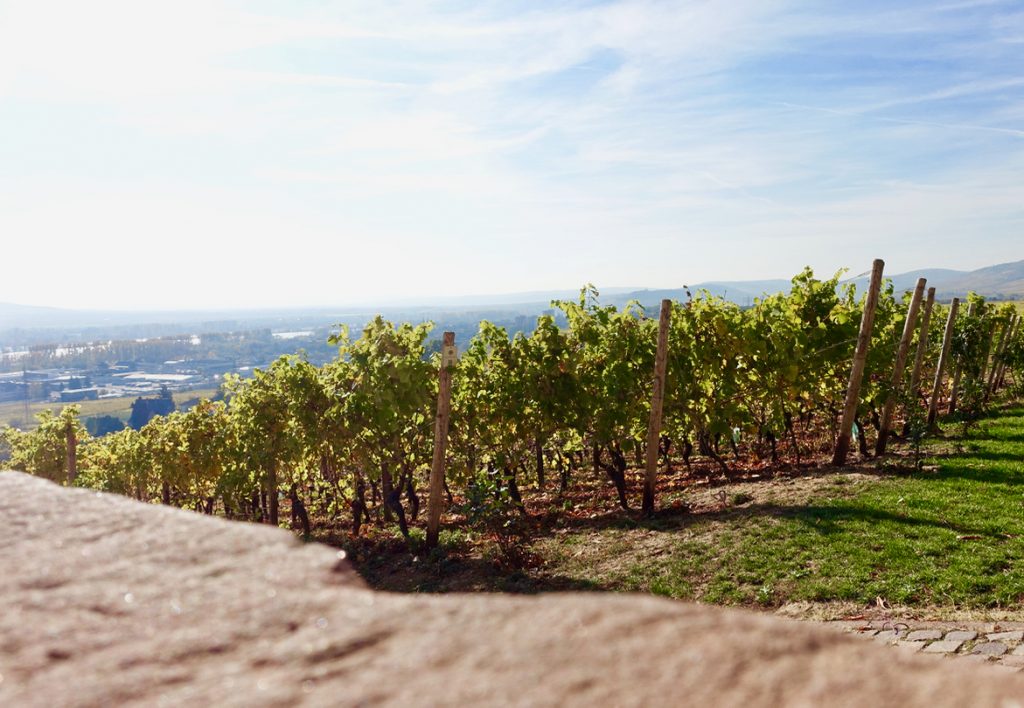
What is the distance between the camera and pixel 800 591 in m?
8.40

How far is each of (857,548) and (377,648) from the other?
10.0m

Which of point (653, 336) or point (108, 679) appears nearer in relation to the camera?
point (108, 679)

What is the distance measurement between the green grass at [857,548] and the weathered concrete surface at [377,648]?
27.2ft

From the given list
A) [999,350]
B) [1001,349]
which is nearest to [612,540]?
[999,350]

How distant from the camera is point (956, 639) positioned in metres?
6.59

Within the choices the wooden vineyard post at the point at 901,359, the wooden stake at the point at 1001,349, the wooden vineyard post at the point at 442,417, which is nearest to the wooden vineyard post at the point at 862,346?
the wooden vineyard post at the point at 901,359

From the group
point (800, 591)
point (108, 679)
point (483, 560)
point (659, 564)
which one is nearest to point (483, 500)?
point (483, 560)

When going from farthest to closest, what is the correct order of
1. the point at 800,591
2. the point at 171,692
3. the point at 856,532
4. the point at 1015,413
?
the point at 1015,413 → the point at 856,532 → the point at 800,591 → the point at 171,692

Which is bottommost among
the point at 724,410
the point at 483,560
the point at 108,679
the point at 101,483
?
the point at 101,483

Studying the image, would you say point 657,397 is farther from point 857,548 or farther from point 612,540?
point 857,548

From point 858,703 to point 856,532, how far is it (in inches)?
414

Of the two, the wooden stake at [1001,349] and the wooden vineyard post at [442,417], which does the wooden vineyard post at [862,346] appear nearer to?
the wooden vineyard post at [442,417]

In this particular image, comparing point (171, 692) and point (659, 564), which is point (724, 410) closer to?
point (659, 564)

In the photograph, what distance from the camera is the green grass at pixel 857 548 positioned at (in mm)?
8164
